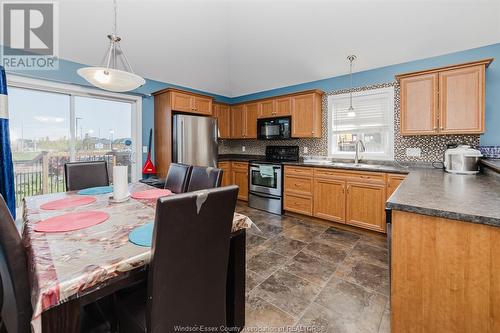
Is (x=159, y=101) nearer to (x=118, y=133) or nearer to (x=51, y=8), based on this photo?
(x=118, y=133)

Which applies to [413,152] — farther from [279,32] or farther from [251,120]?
[251,120]

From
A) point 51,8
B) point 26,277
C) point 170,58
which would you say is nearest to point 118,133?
point 170,58

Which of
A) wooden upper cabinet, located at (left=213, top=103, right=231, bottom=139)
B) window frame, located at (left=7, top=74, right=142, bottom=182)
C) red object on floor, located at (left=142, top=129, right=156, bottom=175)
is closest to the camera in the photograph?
window frame, located at (left=7, top=74, right=142, bottom=182)

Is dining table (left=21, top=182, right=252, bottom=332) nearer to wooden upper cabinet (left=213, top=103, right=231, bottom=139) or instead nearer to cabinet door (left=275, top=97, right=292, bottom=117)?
cabinet door (left=275, top=97, right=292, bottom=117)

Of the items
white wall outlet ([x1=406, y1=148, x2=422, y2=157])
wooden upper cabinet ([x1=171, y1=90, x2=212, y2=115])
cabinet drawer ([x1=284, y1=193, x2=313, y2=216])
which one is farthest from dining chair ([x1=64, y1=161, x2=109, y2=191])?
white wall outlet ([x1=406, y1=148, x2=422, y2=157])

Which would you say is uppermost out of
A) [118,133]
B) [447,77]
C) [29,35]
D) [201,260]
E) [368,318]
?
[29,35]

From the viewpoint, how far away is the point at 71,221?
47.8 inches

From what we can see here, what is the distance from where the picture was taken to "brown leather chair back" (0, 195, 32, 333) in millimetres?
742

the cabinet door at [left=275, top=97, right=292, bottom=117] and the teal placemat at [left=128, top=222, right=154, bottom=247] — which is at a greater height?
the cabinet door at [left=275, top=97, right=292, bottom=117]

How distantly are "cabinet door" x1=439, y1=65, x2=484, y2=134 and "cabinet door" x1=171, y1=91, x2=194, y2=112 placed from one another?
3.60m

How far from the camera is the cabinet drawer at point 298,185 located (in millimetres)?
3500

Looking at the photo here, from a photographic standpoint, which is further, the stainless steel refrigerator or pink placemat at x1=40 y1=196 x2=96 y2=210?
the stainless steel refrigerator

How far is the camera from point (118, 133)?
375cm

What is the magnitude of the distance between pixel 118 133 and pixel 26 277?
11.3 ft
